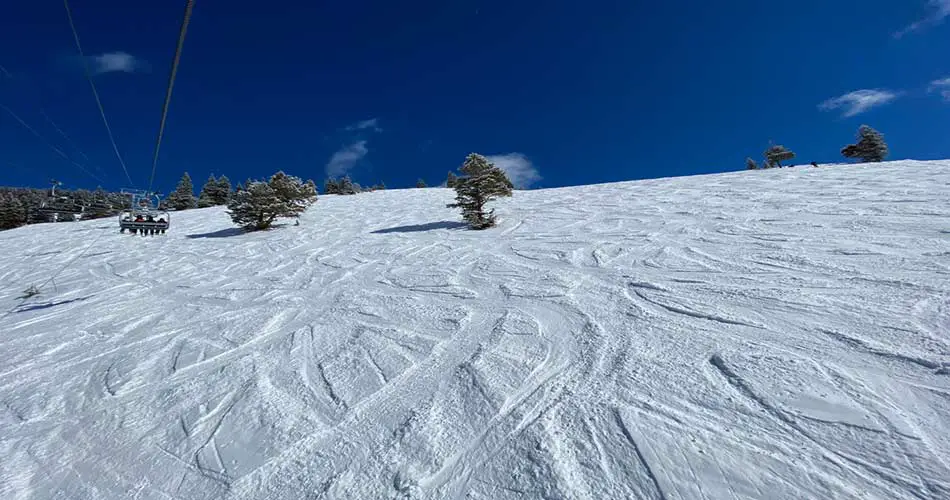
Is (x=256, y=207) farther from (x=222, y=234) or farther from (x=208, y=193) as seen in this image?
(x=208, y=193)

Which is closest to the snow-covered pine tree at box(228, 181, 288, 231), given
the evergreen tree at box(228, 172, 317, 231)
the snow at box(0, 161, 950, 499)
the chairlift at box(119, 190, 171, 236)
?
the evergreen tree at box(228, 172, 317, 231)

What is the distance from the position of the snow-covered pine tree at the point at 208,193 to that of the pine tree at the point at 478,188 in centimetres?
4249

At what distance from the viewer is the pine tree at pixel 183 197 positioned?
44.4 meters

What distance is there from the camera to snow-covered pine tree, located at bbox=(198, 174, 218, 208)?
1776 inches

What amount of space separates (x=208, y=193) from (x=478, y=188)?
147 ft

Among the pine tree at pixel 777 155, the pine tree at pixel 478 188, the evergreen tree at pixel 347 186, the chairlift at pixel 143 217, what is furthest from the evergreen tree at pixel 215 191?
the pine tree at pixel 777 155

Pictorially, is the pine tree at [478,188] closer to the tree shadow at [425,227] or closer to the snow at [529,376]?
the tree shadow at [425,227]

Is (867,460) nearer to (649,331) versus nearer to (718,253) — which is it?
(649,331)

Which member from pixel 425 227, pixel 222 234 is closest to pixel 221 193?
pixel 222 234

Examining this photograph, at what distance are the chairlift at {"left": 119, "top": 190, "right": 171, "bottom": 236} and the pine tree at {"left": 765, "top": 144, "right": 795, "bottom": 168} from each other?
5602 centimetres

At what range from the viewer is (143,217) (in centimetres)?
1311

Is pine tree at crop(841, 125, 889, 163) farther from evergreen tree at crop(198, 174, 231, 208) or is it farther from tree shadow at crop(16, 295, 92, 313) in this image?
evergreen tree at crop(198, 174, 231, 208)

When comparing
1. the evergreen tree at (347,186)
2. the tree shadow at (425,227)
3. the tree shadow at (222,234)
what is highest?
the evergreen tree at (347,186)

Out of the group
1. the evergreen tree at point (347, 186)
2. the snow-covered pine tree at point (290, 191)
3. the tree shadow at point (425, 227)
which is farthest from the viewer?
the evergreen tree at point (347, 186)
